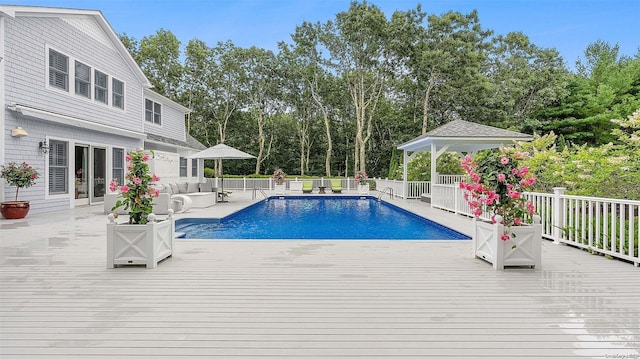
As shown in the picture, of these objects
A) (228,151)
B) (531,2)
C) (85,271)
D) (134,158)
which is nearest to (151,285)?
(85,271)

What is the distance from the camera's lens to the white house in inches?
382

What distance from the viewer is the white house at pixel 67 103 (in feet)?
31.8

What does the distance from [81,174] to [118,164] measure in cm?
184

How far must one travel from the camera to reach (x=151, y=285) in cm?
403

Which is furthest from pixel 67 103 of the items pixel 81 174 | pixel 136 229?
pixel 136 229

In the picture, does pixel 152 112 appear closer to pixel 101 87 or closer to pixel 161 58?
pixel 101 87

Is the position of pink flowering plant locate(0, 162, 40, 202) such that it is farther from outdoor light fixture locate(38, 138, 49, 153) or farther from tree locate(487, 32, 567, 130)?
tree locate(487, 32, 567, 130)

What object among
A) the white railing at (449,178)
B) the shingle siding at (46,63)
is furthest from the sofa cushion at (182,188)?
the white railing at (449,178)

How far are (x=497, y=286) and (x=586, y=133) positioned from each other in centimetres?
2557

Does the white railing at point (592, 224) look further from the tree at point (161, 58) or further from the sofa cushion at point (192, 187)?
the tree at point (161, 58)

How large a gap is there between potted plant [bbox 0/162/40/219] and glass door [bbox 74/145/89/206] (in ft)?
8.74

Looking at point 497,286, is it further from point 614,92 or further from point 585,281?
point 614,92

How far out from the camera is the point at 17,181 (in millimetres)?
9117

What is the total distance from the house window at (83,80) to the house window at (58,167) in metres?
1.81
